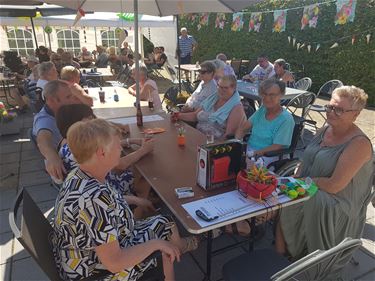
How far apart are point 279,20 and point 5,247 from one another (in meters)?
8.82

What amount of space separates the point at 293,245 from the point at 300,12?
8212mm

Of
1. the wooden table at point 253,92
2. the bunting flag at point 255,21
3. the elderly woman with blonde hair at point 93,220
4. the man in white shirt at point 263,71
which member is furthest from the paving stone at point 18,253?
the bunting flag at point 255,21

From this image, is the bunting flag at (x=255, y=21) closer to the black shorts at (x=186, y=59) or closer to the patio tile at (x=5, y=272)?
the black shorts at (x=186, y=59)

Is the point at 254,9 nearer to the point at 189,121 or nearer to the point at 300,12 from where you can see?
the point at 300,12

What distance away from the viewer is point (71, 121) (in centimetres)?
214

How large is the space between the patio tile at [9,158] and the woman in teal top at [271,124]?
11.6ft

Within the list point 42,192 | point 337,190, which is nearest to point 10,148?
point 42,192

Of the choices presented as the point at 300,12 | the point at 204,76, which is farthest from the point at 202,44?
the point at 204,76

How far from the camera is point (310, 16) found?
796cm

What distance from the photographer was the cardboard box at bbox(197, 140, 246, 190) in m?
1.76

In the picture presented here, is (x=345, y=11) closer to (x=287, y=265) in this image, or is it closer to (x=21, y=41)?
(x=287, y=265)

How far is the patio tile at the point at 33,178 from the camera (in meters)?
3.66

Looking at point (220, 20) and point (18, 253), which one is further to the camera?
point (220, 20)

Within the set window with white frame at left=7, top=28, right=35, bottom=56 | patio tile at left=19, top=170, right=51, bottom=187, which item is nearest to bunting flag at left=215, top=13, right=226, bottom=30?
patio tile at left=19, top=170, right=51, bottom=187
